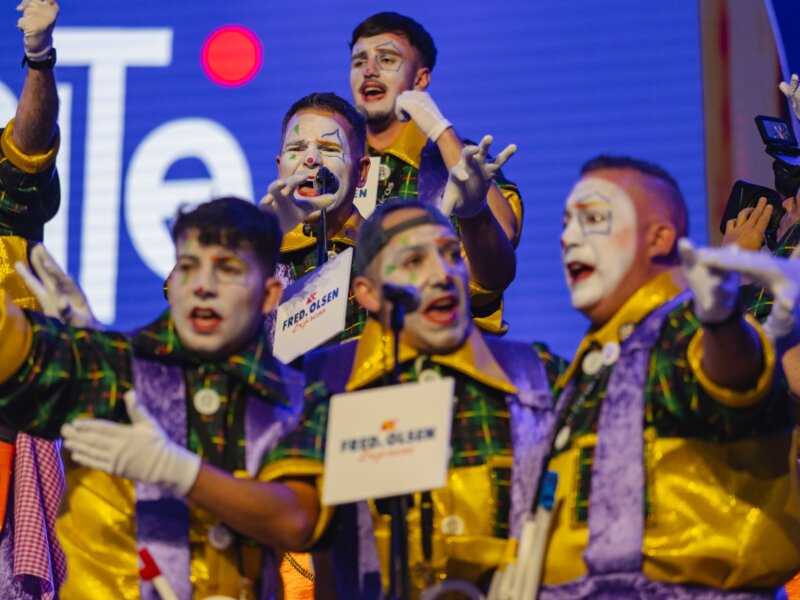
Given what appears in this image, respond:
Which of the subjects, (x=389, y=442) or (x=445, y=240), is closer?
(x=389, y=442)

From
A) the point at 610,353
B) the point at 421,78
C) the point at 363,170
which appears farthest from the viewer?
the point at 421,78

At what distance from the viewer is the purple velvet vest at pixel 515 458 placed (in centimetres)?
302

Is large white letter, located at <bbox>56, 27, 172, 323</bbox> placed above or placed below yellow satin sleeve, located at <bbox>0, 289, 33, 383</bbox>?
above

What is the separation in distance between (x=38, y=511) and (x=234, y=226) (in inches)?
45.0

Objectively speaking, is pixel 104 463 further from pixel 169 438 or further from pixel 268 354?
pixel 268 354

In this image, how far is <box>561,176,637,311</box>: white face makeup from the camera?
298 centimetres

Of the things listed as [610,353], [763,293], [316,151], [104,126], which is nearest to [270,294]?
[610,353]

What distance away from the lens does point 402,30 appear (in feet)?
15.0

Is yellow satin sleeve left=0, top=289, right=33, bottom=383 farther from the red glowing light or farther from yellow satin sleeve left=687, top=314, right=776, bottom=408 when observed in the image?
the red glowing light

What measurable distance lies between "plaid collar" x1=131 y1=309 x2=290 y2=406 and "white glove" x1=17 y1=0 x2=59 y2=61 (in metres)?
1.08

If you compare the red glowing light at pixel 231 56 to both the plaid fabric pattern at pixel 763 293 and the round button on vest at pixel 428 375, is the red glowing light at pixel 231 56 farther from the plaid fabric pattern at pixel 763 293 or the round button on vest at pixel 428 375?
the round button on vest at pixel 428 375

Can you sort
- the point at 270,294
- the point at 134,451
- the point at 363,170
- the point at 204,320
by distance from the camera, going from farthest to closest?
the point at 363,170, the point at 270,294, the point at 204,320, the point at 134,451

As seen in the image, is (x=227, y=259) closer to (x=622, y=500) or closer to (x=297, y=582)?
(x=622, y=500)

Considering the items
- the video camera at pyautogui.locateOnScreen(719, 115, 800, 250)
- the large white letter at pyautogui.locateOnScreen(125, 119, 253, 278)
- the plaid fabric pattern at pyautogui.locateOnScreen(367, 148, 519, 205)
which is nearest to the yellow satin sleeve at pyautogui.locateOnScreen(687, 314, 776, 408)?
the video camera at pyautogui.locateOnScreen(719, 115, 800, 250)
